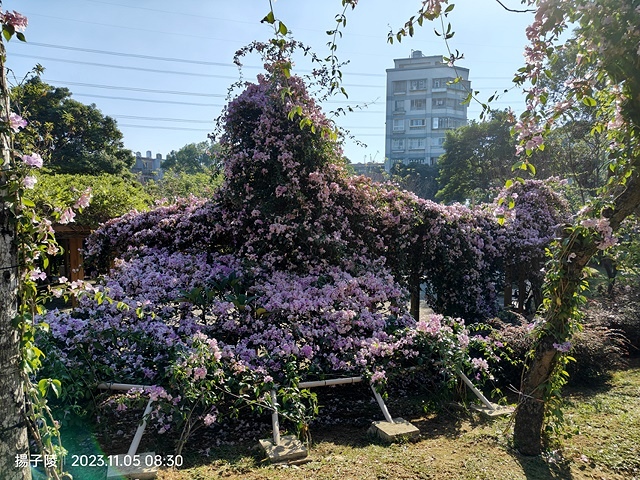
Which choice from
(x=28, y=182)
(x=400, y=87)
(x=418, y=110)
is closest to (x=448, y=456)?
(x=28, y=182)

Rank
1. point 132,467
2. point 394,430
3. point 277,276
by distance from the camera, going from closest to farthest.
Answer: point 132,467, point 394,430, point 277,276

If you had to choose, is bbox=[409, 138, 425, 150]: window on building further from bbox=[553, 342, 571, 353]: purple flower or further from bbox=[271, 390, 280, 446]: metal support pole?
bbox=[271, 390, 280, 446]: metal support pole

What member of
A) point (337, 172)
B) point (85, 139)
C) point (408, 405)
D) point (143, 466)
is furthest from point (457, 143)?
point (143, 466)

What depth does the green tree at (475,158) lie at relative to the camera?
20656mm

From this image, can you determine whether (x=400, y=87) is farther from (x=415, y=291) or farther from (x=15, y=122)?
(x=15, y=122)

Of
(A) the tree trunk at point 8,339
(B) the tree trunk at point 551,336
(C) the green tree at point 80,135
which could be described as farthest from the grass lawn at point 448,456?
(C) the green tree at point 80,135

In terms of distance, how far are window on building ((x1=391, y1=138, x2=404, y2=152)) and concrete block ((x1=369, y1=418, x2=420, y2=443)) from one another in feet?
197

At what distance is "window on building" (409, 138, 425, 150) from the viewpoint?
6066 cm

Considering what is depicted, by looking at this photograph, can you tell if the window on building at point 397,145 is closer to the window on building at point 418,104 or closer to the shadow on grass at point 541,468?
the window on building at point 418,104

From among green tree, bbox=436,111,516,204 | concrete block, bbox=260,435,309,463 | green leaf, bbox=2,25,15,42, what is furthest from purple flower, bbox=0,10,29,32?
green tree, bbox=436,111,516,204

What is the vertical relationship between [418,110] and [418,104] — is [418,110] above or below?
below

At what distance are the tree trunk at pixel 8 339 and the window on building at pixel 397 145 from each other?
6184 cm

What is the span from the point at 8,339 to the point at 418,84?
64.9 meters

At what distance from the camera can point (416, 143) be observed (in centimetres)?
6112
